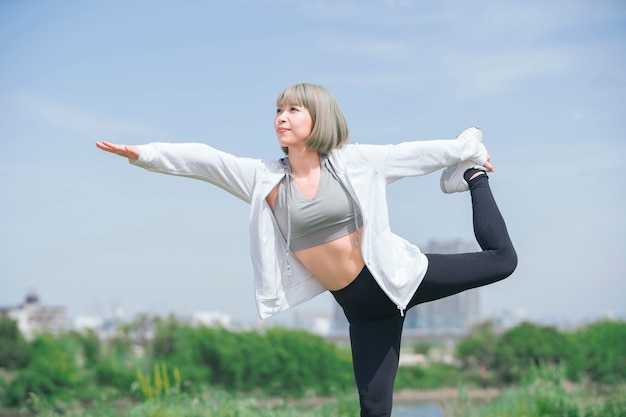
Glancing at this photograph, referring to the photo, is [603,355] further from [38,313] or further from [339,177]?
[38,313]

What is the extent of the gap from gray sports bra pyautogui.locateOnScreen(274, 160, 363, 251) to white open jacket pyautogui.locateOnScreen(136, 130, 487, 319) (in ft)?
0.13

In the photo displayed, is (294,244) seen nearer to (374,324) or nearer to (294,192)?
(294,192)

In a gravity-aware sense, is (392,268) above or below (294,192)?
below

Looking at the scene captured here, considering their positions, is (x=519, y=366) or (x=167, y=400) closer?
(x=167, y=400)

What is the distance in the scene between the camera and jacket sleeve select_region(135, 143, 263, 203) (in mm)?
2725

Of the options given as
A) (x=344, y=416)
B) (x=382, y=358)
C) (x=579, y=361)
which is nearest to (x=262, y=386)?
(x=579, y=361)

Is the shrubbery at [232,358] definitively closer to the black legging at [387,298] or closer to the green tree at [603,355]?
the green tree at [603,355]

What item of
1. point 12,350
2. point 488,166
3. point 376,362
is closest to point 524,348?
point 12,350

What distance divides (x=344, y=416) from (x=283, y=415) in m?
0.82

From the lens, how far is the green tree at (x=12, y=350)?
14.7m

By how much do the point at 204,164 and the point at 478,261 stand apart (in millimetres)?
1212

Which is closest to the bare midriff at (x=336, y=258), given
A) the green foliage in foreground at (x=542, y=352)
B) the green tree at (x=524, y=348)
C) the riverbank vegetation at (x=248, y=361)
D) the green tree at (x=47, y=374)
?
the riverbank vegetation at (x=248, y=361)

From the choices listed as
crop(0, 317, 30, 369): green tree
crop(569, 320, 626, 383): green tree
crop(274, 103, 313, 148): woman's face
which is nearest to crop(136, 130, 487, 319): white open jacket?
crop(274, 103, 313, 148): woman's face

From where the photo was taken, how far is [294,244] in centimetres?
291
